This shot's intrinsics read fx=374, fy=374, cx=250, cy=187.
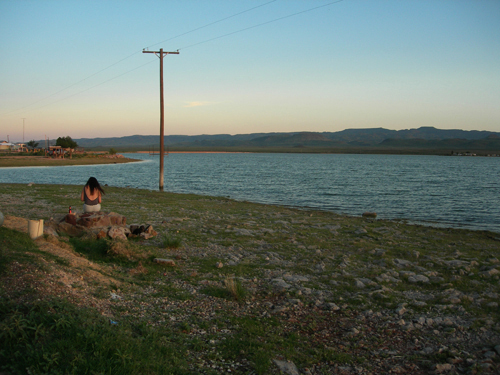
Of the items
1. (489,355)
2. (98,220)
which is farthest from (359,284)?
(98,220)

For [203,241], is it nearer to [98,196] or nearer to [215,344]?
[98,196]

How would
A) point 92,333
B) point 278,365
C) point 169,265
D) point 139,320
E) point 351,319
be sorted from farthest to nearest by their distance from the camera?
point 169,265
point 351,319
point 139,320
point 278,365
point 92,333

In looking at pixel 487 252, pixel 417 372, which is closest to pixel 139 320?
pixel 417 372

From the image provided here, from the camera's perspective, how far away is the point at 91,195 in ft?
38.5

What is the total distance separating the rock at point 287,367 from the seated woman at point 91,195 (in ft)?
28.7

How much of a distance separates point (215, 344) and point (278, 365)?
38.4 inches

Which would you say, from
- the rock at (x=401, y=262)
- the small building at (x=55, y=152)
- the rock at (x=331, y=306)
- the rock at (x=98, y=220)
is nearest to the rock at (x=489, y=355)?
the rock at (x=331, y=306)

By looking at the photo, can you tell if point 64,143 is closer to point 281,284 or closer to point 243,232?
point 243,232

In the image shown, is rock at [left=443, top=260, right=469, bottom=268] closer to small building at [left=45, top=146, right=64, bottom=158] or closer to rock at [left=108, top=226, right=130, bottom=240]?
rock at [left=108, top=226, right=130, bottom=240]

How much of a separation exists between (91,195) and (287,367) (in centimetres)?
900

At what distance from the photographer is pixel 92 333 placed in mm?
4449

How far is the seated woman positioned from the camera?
1163cm

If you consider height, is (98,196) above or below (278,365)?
above

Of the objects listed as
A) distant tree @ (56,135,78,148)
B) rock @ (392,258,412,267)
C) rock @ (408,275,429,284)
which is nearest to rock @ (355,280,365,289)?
rock @ (408,275,429,284)
